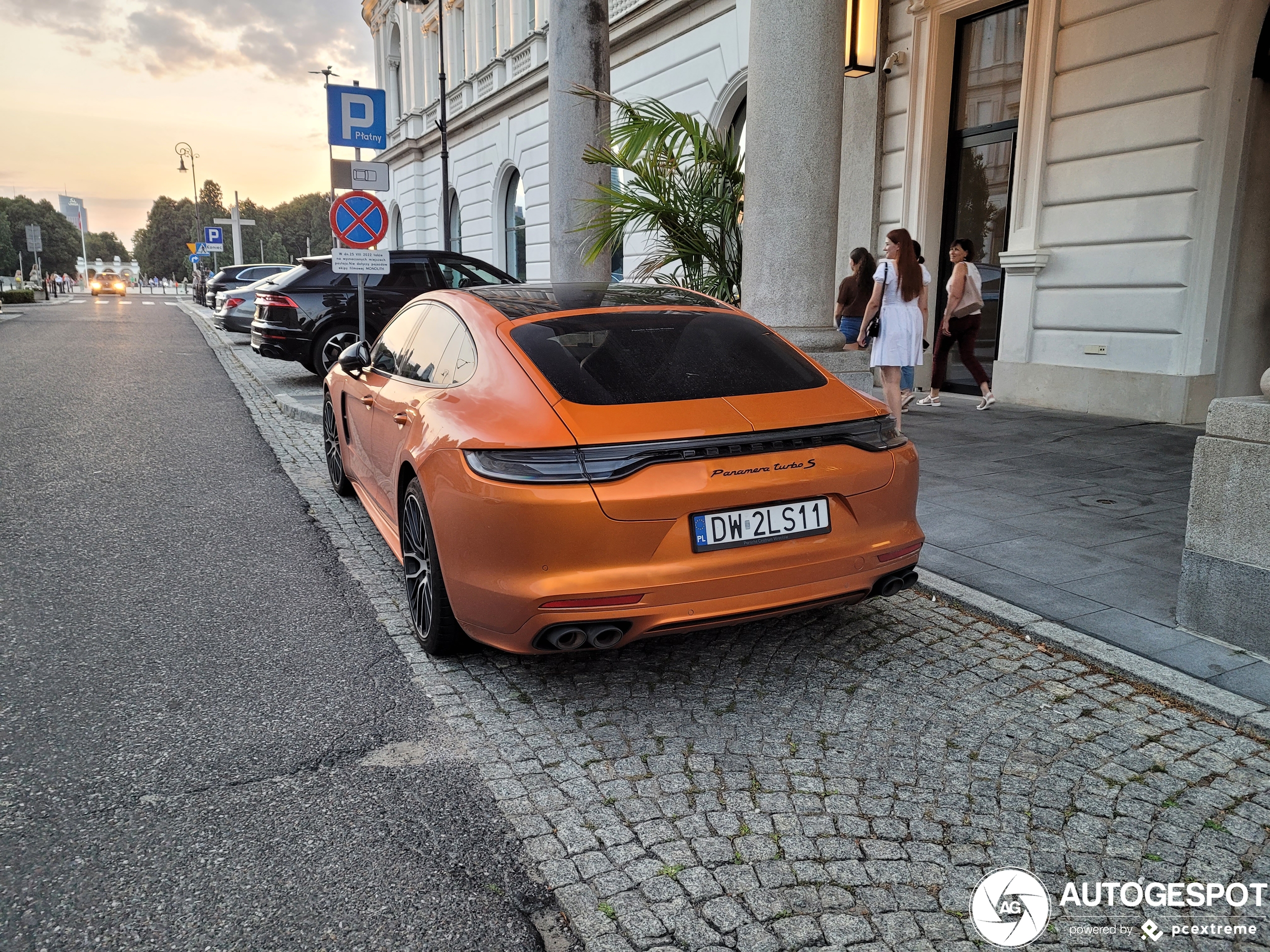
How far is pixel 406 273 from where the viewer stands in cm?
1330

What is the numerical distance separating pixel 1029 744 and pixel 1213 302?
756cm

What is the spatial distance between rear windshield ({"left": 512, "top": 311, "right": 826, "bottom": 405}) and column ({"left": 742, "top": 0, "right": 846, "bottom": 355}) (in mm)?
3305

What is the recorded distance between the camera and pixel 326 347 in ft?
42.4

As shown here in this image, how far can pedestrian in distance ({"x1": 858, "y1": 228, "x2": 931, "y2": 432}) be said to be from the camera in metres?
8.50

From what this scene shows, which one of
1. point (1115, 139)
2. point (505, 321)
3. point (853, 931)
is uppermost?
point (1115, 139)

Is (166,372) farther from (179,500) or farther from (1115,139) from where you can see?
(1115,139)

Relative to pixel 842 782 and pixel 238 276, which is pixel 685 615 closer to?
pixel 842 782

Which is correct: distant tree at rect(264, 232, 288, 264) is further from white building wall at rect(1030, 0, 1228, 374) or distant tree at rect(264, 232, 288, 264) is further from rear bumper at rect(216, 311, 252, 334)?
white building wall at rect(1030, 0, 1228, 374)

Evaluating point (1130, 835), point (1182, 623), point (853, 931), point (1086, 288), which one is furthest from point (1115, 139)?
point (853, 931)

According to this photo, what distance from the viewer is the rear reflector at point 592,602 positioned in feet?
10.4

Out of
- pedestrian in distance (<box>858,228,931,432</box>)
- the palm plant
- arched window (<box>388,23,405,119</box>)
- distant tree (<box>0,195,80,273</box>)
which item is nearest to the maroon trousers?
pedestrian in distance (<box>858,228,931,432</box>)

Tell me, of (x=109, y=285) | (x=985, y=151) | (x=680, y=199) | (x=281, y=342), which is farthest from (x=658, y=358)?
(x=109, y=285)

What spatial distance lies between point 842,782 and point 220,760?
1972 millimetres

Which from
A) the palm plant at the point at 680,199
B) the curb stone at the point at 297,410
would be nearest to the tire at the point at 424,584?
the palm plant at the point at 680,199
